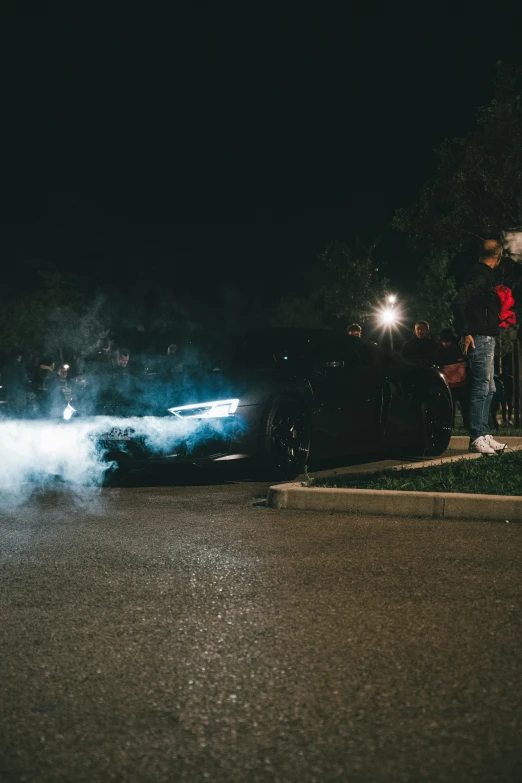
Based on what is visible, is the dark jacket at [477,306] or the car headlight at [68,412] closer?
the car headlight at [68,412]

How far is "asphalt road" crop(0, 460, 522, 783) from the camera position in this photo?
3.01 m

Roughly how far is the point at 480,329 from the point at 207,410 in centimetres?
283

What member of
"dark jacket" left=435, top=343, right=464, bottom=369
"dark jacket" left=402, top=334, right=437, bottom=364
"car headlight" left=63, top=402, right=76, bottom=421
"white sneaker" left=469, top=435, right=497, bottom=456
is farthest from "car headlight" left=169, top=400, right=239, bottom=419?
"dark jacket" left=402, top=334, right=437, bottom=364

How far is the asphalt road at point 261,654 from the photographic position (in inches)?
118

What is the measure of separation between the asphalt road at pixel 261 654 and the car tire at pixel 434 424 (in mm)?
4624

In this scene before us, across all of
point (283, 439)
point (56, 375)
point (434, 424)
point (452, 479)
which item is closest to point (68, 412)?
point (283, 439)

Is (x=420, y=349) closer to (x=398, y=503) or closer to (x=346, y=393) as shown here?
(x=346, y=393)

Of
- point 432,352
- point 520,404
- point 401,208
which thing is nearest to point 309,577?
point 432,352

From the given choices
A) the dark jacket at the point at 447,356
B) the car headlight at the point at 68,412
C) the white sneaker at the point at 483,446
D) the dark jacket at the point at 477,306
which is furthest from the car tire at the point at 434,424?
the car headlight at the point at 68,412

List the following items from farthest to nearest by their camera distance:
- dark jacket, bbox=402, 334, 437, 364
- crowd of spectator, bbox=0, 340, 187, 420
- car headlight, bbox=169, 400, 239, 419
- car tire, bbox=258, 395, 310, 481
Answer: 1. dark jacket, bbox=402, 334, 437, 364
2. crowd of spectator, bbox=0, 340, 187, 420
3. car tire, bbox=258, 395, 310, 481
4. car headlight, bbox=169, 400, 239, 419

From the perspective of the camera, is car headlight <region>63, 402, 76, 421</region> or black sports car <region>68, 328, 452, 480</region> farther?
car headlight <region>63, 402, 76, 421</region>

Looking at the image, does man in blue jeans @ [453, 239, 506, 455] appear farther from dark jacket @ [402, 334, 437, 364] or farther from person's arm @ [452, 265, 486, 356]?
dark jacket @ [402, 334, 437, 364]

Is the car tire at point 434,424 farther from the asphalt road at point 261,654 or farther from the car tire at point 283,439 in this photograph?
the asphalt road at point 261,654

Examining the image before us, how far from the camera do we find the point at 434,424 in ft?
39.1
